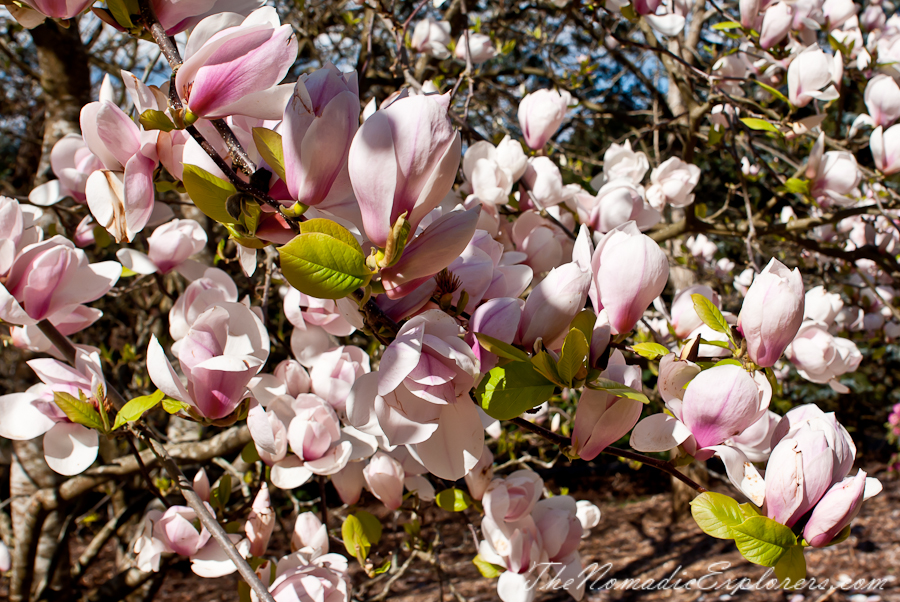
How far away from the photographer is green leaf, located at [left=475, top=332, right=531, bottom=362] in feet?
1.33

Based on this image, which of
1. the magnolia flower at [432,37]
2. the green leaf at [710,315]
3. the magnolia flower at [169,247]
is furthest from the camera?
the magnolia flower at [432,37]

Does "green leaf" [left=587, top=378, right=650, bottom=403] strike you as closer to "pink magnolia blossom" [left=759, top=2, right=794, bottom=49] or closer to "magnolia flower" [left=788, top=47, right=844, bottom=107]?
"magnolia flower" [left=788, top=47, right=844, bottom=107]

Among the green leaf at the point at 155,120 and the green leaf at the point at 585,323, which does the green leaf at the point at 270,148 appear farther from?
the green leaf at the point at 585,323

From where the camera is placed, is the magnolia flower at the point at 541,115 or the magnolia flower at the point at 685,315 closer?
the magnolia flower at the point at 685,315

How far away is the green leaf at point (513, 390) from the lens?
0.41 m

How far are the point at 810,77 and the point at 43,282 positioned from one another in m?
1.39

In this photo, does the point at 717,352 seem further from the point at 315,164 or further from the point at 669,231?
the point at 669,231

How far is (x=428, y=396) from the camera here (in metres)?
0.39

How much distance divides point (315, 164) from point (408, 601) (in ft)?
9.54

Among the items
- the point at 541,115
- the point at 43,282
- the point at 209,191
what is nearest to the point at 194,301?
the point at 43,282

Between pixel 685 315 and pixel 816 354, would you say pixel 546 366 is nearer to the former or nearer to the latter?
pixel 685 315

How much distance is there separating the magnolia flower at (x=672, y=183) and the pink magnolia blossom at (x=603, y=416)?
0.79m

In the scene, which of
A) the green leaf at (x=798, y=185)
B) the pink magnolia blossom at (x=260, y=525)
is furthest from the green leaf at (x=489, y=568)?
the green leaf at (x=798, y=185)

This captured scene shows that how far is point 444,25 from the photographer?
182 cm
